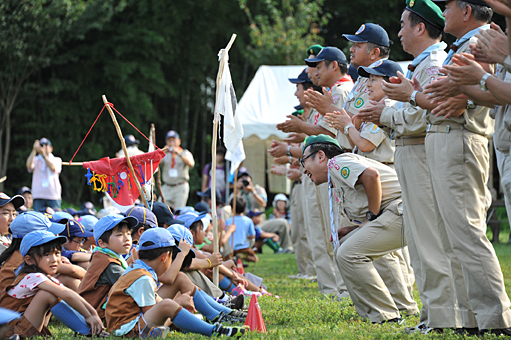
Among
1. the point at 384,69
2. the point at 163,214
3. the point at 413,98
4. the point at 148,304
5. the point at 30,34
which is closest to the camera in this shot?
the point at 413,98

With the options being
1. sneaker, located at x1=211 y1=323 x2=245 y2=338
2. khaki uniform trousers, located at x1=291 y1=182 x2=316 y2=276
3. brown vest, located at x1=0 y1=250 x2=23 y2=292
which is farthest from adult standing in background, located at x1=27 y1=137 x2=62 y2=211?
sneaker, located at x1=211 y1=323 x2=245 y2=338

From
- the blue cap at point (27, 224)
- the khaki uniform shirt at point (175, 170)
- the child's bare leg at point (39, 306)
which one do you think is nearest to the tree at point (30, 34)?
the khaki uniform shirt at point (175, 170)

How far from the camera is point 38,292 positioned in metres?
4.34

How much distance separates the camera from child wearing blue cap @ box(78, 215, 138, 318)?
4.84m

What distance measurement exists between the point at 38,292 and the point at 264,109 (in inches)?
377

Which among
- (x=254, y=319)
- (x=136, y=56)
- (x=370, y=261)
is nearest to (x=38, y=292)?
(x=254, y=319)

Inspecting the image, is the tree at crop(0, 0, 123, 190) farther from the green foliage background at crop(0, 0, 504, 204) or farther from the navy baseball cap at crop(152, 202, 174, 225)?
the navy baseball cap at crop(152, 202, 174, 225)

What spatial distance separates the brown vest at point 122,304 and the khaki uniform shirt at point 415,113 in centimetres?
209

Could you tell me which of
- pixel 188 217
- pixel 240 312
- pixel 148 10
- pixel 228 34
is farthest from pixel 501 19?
pixel 240 312

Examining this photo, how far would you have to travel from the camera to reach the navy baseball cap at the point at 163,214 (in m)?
7.06

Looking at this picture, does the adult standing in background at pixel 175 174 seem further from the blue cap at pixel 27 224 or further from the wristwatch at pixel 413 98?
the wristwatch at pixel 413 98

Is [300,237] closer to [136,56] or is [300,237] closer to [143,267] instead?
[143,267]

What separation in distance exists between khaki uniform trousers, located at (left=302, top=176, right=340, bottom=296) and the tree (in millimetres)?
14252

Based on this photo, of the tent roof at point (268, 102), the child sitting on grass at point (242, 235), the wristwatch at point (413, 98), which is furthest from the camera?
the tent roof at point (268, 102)
